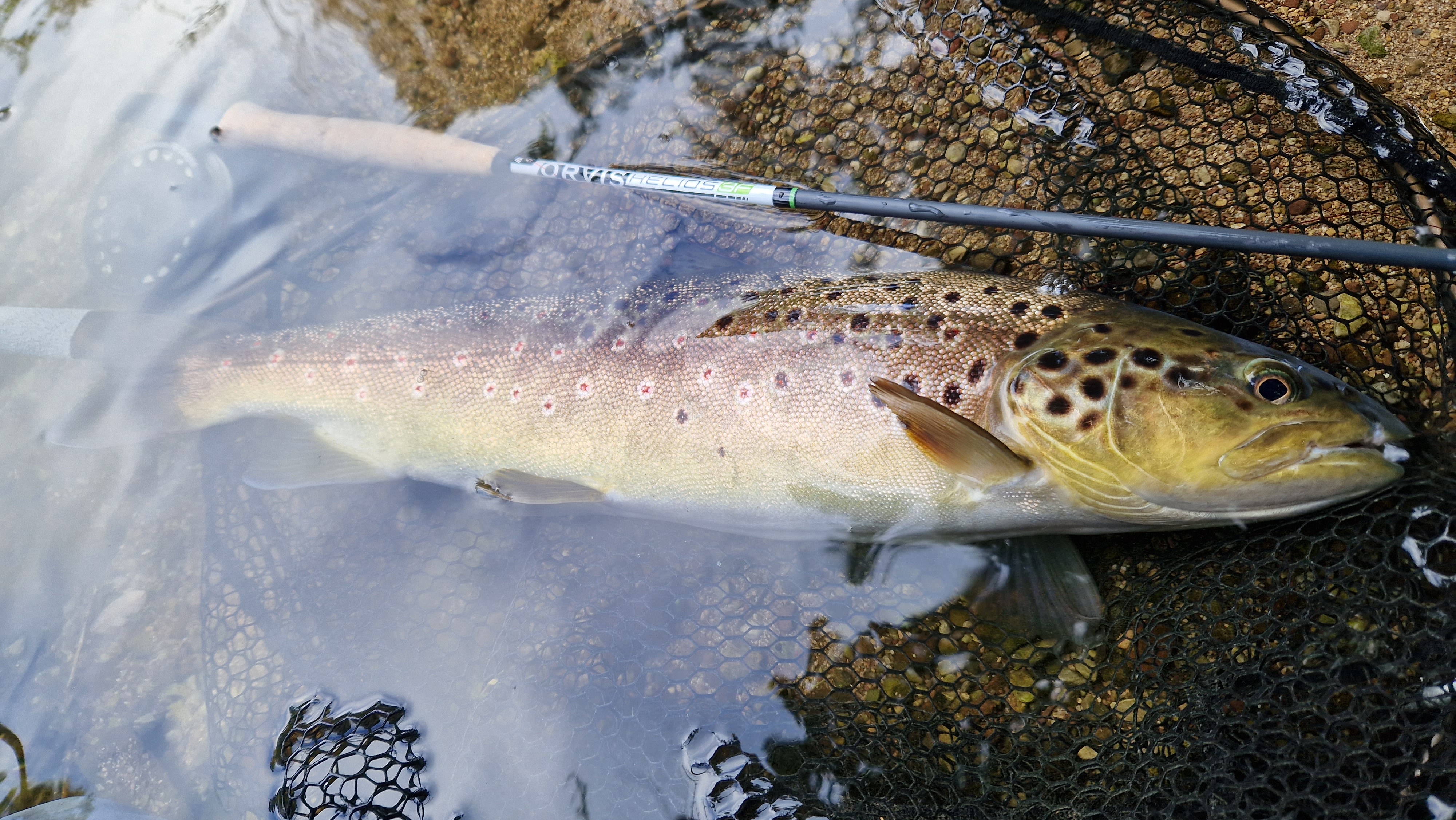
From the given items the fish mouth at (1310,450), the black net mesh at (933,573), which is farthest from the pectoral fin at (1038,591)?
the fish mouth at (1310,450)

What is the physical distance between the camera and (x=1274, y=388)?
1912 mm

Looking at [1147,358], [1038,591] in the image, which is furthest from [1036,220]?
[1038,591]

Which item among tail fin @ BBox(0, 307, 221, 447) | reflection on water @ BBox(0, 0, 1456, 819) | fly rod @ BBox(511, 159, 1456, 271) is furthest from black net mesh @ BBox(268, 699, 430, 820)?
fly rod @ BBox(511, 159, 1456, 271)

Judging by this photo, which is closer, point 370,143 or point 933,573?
point 933,573

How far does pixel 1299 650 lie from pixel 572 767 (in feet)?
7.14

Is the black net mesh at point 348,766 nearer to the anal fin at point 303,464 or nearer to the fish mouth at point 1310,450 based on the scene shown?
the anal fin at point 303,464

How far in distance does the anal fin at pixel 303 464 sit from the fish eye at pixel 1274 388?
2799mm

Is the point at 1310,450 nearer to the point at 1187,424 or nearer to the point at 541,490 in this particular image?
the point at 1187,424

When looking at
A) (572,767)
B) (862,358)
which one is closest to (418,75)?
(862,358)

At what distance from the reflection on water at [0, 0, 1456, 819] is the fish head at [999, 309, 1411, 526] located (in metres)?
0.17

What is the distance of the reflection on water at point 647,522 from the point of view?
82.0 inches

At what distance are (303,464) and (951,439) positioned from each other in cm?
238

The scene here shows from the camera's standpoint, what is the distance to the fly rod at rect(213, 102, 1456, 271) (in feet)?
5.98

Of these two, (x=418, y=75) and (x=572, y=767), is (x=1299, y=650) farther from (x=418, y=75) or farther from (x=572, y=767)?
(x=418, y=75)
